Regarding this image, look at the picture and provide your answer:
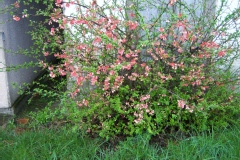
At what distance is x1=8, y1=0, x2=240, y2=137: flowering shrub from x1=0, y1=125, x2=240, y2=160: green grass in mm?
151

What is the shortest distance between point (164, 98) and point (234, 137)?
2.87 ft

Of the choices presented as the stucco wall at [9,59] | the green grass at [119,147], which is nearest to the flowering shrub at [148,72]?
the green grass at [119,147]

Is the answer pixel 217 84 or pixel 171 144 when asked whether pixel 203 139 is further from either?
pixel 217 84

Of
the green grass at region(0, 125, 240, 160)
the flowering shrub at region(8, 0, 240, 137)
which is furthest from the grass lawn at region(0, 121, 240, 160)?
the flowering shrub at region(8, 0, 240, 137)

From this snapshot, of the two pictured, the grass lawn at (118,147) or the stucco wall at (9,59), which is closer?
the grass lawn at (118,147)

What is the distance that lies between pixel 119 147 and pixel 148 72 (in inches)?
34.1

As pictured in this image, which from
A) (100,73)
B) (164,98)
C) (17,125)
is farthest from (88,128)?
(17,125)

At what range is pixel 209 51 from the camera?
9.66ft

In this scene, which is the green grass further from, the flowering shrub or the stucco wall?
the stucco wall

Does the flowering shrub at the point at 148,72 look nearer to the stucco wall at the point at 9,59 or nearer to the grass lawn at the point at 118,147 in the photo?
the grass lawn at the point at 118,147

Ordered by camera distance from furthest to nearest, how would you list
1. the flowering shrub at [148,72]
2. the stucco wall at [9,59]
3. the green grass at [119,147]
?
the stucco wall at [9,59]
the flowering shrub at [148,72]
the green grass at [119,147]

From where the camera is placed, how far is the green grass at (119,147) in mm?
2791

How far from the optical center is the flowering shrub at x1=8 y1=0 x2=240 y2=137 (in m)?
3.01

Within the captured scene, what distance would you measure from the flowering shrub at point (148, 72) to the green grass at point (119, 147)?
0.15m
